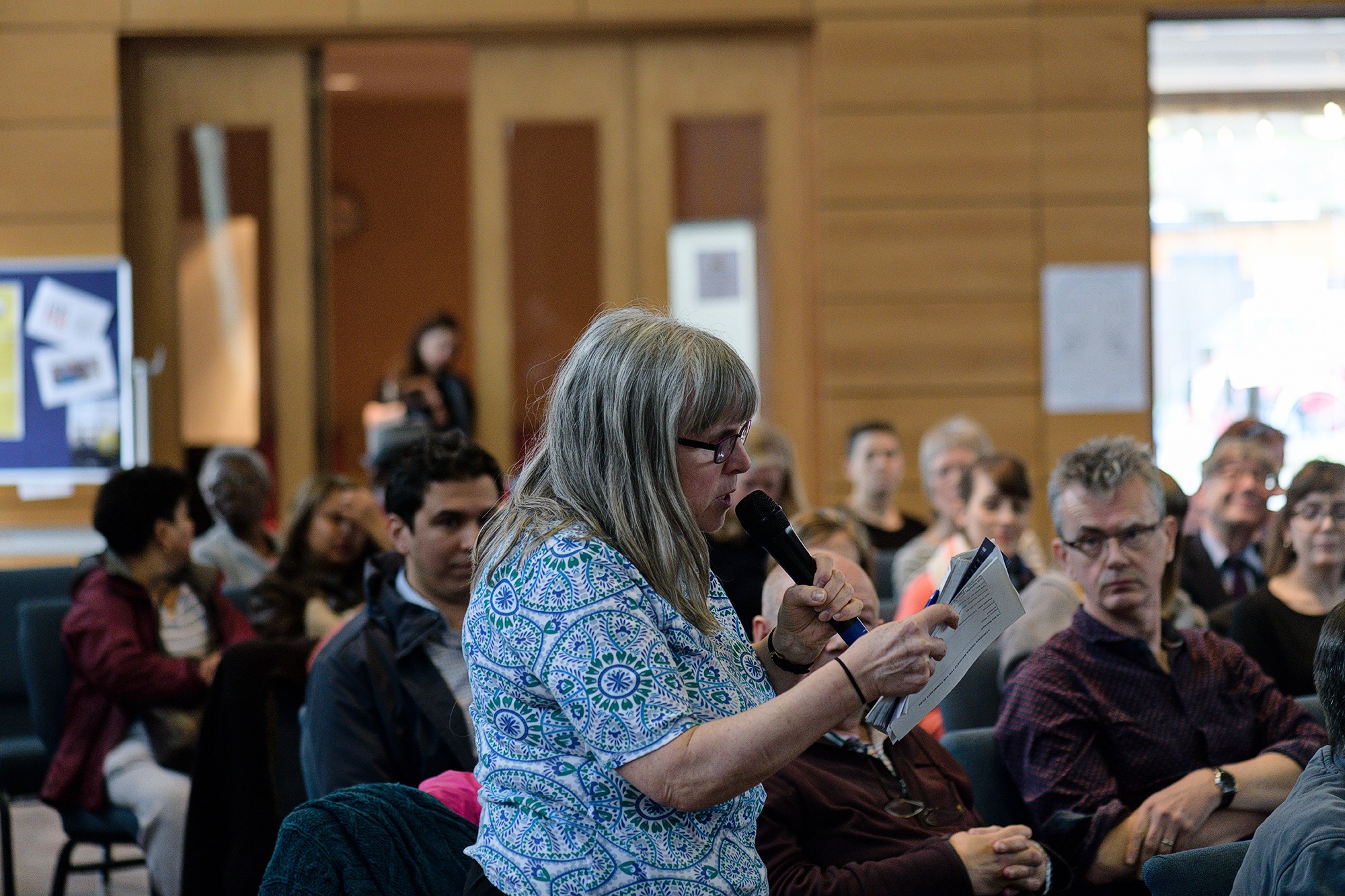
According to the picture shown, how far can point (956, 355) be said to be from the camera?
685 centimetres

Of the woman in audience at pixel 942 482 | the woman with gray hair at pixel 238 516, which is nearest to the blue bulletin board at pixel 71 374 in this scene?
the woman with gray hair at pixel 238 516

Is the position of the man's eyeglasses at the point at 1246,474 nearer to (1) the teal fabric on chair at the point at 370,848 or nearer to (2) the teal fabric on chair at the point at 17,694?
(1) the teal fabric on chair at the point at 370,848

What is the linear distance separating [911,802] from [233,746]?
1.47 m

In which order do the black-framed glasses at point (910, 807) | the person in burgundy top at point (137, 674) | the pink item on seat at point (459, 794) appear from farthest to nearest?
the person in burgundy top at point (137, 674), the black-framed glasses at point (910, 807), the pink item on seat at point (459, 794)

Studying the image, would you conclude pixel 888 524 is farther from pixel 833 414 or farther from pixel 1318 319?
pixel 1318 319

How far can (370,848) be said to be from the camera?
1740mm

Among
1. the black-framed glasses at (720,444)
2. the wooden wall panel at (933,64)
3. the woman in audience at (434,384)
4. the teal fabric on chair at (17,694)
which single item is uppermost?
the wooden wall panel at (933,64)

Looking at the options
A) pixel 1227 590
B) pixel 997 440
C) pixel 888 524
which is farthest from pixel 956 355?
pixel 1227 590

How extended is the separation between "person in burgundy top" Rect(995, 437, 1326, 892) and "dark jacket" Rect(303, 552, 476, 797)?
41.5 inches

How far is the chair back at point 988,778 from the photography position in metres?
2.53

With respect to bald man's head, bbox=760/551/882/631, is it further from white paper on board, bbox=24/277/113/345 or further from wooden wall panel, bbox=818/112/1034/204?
white paper on board, bbox=24/277/113/345

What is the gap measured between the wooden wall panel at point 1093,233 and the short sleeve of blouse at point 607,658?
575 centimetres

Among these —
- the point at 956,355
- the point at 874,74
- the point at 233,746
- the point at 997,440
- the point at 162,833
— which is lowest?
the point at 162,833

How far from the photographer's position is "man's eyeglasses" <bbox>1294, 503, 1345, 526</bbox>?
130 inches
